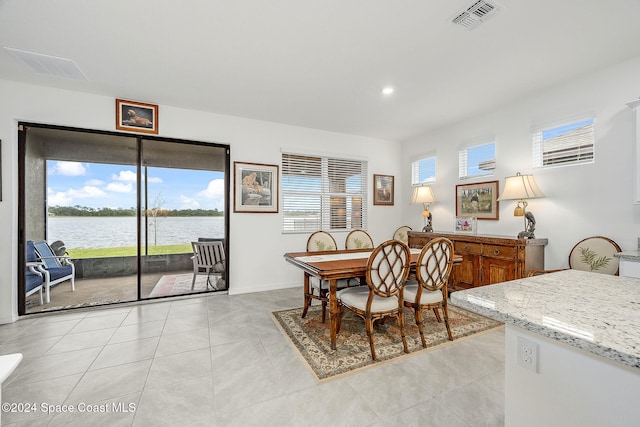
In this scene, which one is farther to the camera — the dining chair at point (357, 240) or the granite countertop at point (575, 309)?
the dining chair at point (357, 240)

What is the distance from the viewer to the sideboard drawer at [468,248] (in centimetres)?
345

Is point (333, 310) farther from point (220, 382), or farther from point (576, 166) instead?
point (576, 166)

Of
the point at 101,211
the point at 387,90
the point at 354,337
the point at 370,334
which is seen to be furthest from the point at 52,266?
the point at 387,90

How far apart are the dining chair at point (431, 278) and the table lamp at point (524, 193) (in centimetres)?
135

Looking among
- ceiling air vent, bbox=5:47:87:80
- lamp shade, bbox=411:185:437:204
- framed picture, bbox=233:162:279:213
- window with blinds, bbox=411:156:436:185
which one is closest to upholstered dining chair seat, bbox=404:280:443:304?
lamp shade, bbox=411:185:437:204

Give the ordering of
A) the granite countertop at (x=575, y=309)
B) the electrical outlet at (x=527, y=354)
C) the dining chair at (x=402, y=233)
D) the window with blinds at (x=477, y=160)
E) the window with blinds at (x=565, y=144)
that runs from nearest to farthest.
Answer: the granite countertop at (x=575, y=309), the electrical outlet at (x=527, y=354), the window with blinds at (x=565, y=144), the window with blinds at (x=477, y=160), the dining chair at (x=402, y=233)

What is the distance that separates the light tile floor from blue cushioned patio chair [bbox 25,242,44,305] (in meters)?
0.47

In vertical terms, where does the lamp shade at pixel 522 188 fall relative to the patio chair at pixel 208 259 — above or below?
above

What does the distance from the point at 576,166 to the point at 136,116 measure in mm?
5456

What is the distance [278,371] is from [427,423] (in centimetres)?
109

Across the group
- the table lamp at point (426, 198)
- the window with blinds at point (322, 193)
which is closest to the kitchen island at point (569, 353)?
the table lamp at point (426, 198)

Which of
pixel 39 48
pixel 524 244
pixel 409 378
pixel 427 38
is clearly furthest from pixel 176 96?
pixel 524 244

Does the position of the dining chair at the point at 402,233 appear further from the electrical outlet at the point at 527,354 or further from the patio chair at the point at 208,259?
the electrical outlet at the point at 527,354

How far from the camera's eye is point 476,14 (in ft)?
6.35
